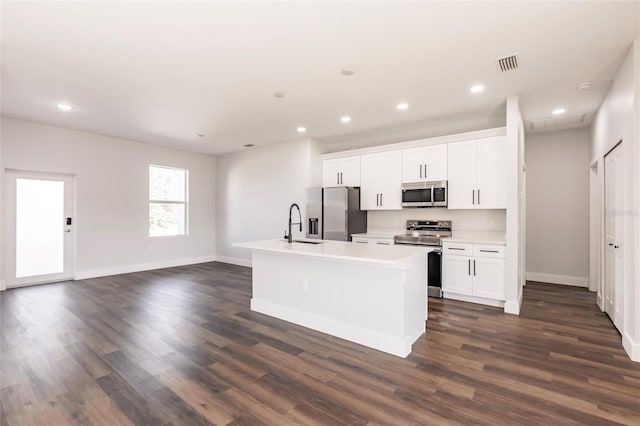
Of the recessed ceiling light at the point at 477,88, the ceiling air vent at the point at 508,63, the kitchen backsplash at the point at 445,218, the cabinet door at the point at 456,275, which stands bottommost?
the cabinet door at the point at 456,275

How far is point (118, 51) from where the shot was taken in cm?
282

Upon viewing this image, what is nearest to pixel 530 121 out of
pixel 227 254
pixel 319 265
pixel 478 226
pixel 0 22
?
pixel 478 226

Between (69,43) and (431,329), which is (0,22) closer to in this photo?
(69,43)

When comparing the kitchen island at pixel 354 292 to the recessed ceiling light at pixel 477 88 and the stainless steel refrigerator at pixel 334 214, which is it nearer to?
the stainless steel refrigerator at pixel 334 214

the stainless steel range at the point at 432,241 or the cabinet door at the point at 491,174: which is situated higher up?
the cabinet door at the point at 491,174

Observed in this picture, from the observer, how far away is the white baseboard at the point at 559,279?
16.9 ft

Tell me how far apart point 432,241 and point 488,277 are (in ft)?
2.85

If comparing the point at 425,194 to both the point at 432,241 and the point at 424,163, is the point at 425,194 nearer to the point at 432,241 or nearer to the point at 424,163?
the point at 424,163

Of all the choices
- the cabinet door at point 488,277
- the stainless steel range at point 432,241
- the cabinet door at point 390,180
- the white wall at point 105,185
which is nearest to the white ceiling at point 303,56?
the white wall at point 105,185

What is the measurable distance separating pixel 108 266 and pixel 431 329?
6092mm

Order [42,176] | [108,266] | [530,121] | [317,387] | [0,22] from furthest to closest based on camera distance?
[108,266]
[42,176]
[530,121]
[0,22]
[317,387]

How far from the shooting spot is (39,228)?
17.6 feet

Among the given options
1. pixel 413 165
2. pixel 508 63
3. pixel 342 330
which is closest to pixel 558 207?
pixel 413 165

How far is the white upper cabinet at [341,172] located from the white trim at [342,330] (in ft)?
9.50
